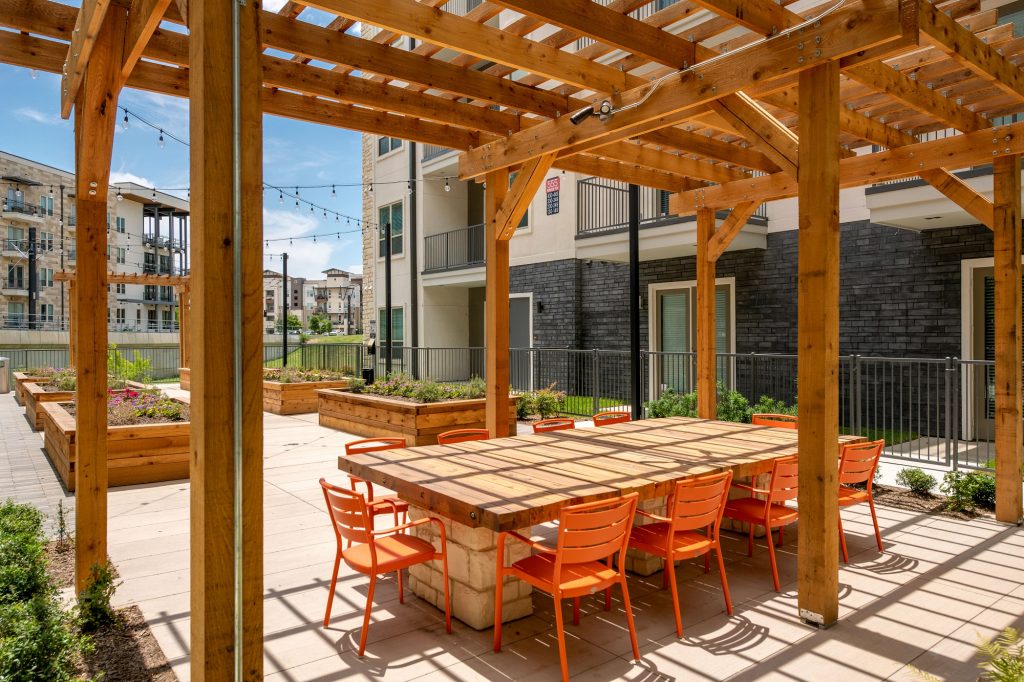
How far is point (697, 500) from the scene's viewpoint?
4.00 meters

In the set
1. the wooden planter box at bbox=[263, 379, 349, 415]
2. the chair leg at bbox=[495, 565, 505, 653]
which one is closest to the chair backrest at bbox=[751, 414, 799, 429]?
the chair leg at bbox=[495, 565, 505, 653]

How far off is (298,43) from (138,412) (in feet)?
20.2

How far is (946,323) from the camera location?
967 cm

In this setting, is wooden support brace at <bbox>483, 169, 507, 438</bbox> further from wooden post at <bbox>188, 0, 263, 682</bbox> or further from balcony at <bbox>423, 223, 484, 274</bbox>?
balcony at <bbox>423, 223, 484, 274</bbox>

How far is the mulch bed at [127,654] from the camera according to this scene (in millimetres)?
3343

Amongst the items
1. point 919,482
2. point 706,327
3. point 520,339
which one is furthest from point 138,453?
point 520,339

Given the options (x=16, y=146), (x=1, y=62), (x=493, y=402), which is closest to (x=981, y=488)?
(x=493, y=402)

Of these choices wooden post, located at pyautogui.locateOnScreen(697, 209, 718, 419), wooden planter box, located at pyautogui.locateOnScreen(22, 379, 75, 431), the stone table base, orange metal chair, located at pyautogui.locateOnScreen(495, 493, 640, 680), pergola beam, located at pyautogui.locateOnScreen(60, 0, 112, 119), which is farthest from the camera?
wooden planter box, located at pyautogui.locateOnScreen(22, 379, 75, 431)

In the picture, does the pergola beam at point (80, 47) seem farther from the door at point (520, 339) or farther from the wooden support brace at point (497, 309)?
the door at point (520, 339)

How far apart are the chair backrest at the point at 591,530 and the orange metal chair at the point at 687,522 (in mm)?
457

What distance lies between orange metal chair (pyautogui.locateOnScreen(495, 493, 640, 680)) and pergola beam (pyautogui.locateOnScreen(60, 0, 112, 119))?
3.42 m

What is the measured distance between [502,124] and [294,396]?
1004 centimetres

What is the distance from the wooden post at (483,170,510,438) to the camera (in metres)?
6.46

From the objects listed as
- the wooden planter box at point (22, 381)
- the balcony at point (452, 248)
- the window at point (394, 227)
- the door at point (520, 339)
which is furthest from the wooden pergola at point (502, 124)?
the window at point (394, 227)
